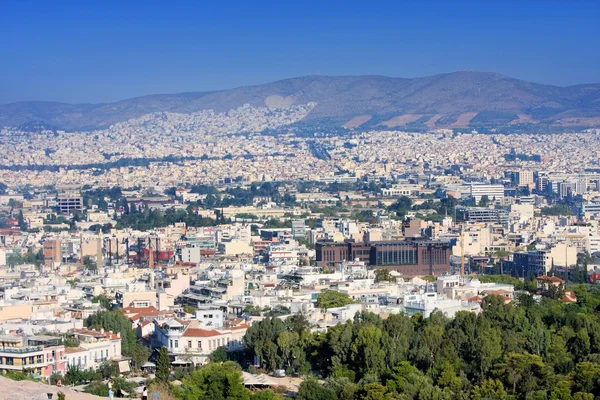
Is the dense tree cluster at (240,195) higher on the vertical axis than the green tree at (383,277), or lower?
higher

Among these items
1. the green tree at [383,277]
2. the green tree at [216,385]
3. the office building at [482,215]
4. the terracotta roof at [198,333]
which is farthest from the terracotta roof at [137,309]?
the office building at [482,215]

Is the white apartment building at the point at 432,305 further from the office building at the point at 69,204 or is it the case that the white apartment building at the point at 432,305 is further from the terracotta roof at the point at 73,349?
the office building at the point at 69,204

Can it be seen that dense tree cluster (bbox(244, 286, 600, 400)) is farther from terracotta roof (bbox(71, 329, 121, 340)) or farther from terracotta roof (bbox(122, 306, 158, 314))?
terracotta roof (bbox(122, 306, 158, 314))

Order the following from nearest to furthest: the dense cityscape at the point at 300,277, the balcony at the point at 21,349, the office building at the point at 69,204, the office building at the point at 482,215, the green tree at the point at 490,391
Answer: the green tree at the point at 490,391, the dense cityscape at the point at 300,277, the balcony at the point at 21,349, the office building at the point at 482,215, the office building at the point at 69,204

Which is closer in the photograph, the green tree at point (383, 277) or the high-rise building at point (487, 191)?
the green tree at point (383, 277)

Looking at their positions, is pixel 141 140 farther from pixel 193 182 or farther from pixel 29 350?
pixel 29 350

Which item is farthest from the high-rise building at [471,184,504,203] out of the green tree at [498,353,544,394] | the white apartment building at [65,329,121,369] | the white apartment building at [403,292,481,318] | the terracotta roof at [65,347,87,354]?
the green tree at [498,353,544,394]

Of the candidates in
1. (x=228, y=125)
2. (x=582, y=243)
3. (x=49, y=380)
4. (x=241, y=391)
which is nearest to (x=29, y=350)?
(x=49, y=380)
